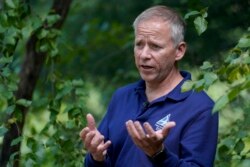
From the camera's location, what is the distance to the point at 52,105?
505 cm

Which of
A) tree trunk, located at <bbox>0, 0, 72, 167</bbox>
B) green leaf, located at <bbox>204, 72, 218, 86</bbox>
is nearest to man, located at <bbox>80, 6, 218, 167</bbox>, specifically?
green leaf, located at <bbox>204, 72, 218, 86</bbox>

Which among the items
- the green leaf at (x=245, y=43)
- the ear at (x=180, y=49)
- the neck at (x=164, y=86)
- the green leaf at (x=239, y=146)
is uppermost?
the green leaf at (x=245, y=43)

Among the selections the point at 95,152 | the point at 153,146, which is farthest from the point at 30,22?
the point at 153,146

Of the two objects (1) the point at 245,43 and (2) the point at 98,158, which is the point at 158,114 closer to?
(2) the point at 98,158

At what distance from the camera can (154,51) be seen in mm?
4082

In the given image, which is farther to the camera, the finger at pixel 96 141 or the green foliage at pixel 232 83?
the finger at pixel 96 141

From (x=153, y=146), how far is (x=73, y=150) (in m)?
1.42

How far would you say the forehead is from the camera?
408cm

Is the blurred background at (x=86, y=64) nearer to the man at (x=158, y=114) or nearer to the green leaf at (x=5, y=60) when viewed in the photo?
the green leaf at (x=5, y=60)

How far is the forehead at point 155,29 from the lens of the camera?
408cm

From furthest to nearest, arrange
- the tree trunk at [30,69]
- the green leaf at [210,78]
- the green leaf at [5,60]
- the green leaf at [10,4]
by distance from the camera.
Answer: the tree trunk at [30,69] < the green leaf at [10,4] < the green leaf at [5,60] < the green leaf at [210,78]

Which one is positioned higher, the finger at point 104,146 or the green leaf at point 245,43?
the green leaf at point 245,43

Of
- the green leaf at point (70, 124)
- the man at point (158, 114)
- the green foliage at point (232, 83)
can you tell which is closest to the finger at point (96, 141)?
the man at point (158, 114)

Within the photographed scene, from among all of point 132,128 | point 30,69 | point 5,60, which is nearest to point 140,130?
point 132,128
